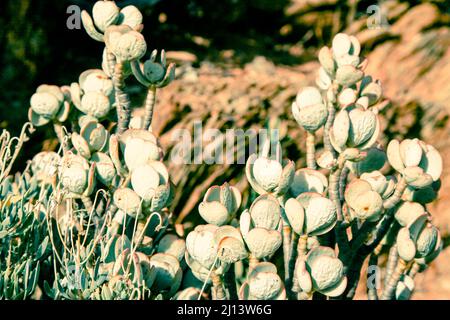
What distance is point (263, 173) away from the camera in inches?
38.3

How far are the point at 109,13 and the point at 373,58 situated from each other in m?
0.84

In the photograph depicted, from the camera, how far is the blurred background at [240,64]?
1.49 m

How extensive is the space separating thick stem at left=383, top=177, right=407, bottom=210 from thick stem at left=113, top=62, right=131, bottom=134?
0.43 meters

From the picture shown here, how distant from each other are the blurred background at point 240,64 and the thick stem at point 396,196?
16.5 inches

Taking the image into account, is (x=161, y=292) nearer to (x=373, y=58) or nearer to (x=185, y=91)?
(x=185, y=91)

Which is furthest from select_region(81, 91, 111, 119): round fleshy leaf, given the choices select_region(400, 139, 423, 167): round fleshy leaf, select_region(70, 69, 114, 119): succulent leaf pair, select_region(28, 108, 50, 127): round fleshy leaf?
select_region(400, 139, 423, 167): round fleshy leaf

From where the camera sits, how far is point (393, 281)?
3.64 ft

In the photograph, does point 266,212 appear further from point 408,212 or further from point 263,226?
point 408,212

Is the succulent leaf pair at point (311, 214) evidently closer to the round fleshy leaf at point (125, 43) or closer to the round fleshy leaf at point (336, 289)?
the round fleshy leaf at point (336, 289)

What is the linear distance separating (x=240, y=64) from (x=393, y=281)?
80 cm

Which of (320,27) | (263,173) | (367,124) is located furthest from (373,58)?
(263,173)

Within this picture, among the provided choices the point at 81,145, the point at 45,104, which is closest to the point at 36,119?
the point at 45,104

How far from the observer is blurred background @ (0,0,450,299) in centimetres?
149

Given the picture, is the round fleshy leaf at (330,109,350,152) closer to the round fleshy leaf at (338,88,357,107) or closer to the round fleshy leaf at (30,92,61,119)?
the round fleshy leaf at (338,88,357,107)
